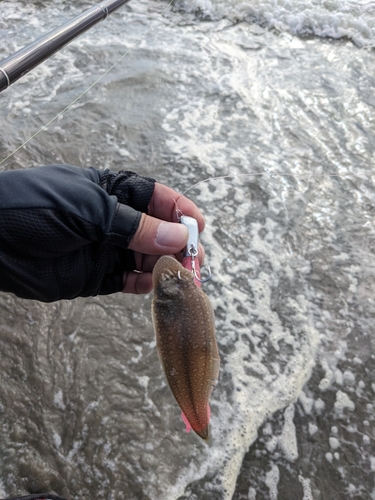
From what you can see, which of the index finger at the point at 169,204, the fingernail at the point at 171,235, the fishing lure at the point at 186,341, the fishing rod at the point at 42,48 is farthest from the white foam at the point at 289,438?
the fishing rod at the point at 42,48

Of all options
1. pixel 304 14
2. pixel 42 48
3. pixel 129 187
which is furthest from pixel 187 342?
pixel 304 14

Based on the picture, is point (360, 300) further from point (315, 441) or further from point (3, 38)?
point (3, 38)

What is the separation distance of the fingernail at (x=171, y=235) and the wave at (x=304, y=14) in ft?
21.5

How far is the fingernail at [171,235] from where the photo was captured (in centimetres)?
223

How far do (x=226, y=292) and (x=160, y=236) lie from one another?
5.29ft

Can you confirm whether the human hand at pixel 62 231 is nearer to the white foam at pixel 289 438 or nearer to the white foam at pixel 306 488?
the white foam at pixel 289 438

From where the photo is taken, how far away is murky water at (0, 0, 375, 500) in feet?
8.90

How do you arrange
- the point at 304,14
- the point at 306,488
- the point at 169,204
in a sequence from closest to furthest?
1. the point at 306,488
2. the point at 169,204
3. the point at 304,14

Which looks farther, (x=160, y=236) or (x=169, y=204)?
(x=169, y=204)

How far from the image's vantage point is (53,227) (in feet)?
7.14

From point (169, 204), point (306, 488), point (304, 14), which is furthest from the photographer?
point (304, 14)

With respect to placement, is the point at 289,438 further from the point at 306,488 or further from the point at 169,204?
the point at 169,204

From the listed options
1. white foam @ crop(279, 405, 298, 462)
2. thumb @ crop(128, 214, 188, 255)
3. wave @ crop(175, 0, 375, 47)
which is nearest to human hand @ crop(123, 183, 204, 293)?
thumb @ crop(128, 214, 188, 255)

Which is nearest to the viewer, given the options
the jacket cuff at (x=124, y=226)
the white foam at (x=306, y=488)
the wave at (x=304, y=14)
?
the jacket cuff at (x=124, y=226)
